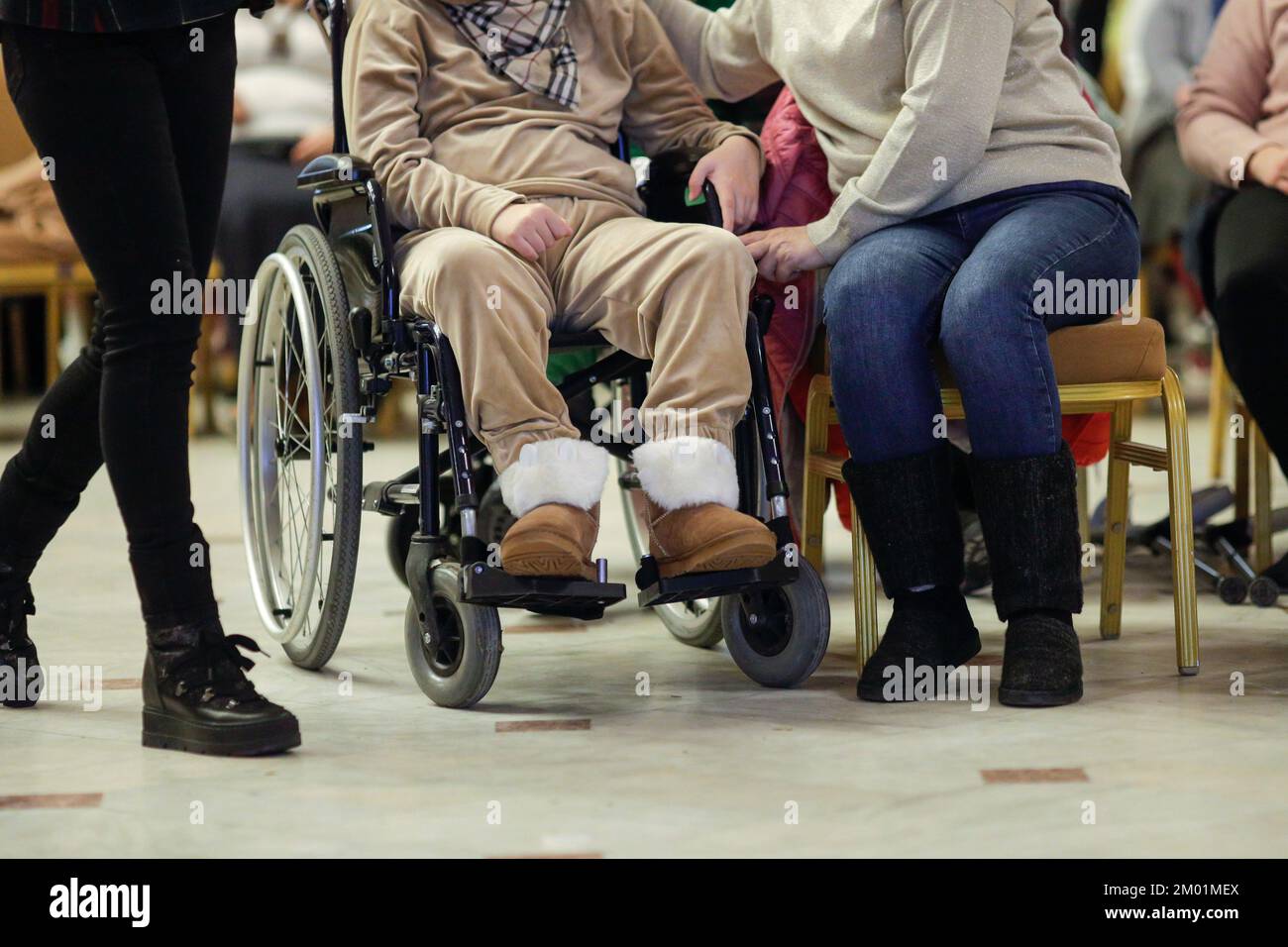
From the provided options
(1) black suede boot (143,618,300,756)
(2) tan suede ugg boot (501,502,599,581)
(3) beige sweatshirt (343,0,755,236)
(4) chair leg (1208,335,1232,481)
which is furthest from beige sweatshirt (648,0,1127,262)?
(4) chair leg (1208,335,1232,481)

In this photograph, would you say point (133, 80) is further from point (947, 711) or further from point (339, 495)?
point (947, 711)

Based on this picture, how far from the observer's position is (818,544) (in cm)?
235

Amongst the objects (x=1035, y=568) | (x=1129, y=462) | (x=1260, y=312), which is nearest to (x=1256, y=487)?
(x=1260, y=312)

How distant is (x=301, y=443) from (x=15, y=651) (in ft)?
1.43

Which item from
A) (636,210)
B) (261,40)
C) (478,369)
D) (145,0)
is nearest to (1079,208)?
(636,210)

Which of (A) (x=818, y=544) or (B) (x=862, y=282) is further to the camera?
(A) (x=818, y=544)

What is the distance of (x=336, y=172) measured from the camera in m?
2.09

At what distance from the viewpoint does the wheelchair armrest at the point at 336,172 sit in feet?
6.77

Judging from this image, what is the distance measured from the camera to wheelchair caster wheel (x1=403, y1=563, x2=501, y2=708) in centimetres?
197

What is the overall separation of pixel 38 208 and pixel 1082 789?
388cm

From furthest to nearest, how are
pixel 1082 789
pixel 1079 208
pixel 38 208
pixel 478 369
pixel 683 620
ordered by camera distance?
1. pixel 38 208
2. pixel 683 620
3. pixel 1079 208
4. pixel 478 369
5. pixel 1082 789

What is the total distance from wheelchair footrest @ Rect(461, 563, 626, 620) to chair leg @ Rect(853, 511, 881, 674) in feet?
1.16

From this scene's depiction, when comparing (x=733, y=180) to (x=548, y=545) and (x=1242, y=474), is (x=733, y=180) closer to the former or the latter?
(x=548, y=545)

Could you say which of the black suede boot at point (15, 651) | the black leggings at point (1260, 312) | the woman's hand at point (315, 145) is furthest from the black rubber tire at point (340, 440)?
the woman's hand at point (315, 145)
